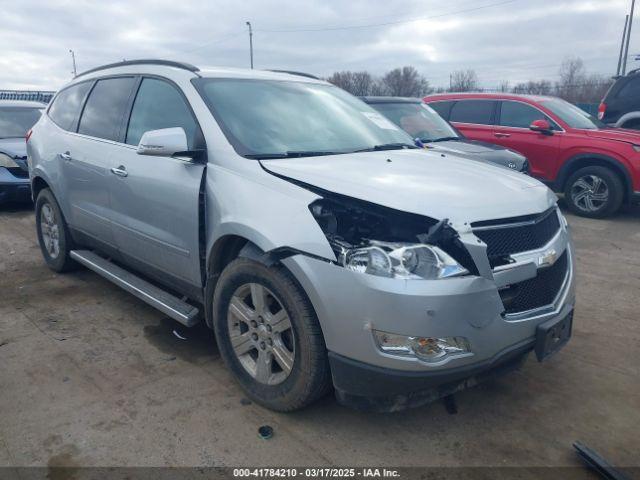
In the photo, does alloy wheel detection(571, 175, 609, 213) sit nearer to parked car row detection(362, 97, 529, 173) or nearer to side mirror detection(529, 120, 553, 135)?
side mirror detection(529, 120, 553, 135)

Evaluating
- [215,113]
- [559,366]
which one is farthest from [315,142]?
[559,366]

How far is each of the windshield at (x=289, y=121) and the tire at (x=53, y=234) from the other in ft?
7.71

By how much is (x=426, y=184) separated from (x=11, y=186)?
718cm

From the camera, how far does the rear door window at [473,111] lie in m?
9.11

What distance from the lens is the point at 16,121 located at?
29.3ft

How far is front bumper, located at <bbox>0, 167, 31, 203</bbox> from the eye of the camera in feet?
25.5

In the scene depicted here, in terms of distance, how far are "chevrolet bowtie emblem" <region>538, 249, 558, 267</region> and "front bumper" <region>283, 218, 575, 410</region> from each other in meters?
0.12

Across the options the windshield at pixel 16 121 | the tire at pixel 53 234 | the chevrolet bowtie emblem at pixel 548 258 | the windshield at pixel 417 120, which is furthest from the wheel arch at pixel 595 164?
the windshield at pixel 16 121

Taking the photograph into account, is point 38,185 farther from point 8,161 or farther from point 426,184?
point 426,184

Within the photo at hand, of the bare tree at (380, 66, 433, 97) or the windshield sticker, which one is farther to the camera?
the bare tree at (380, 66, 433, 97)

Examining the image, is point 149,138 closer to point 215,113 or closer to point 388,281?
point 215,113

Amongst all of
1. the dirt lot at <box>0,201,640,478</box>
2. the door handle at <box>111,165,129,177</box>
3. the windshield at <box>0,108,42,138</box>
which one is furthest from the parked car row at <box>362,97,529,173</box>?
the windshield at <box>0,108,42,138</box>

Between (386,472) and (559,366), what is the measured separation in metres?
1.59

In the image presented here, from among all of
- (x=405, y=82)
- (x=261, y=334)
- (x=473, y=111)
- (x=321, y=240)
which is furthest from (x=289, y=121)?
(x=405, y=82)
